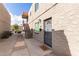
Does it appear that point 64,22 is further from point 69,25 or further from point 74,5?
point 74,5

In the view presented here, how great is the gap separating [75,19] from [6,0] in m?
3.40

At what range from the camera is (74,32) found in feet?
13.2

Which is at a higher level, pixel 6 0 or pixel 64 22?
pixel 6 0

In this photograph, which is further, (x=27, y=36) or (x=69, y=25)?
(x=27, y=36)

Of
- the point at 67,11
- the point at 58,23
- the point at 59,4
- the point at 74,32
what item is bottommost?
the point at 74,32

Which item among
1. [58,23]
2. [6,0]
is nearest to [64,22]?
[58,23]

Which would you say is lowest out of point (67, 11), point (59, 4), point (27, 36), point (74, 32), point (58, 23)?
point (27, 36)

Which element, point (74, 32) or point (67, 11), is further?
point (67, 11)

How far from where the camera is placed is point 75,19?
13.1 feet

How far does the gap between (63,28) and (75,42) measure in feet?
3.38

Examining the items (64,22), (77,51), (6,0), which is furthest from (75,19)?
(6,0)

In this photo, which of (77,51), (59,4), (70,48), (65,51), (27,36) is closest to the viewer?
(77,51)

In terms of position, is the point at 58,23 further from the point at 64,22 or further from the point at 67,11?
the point at 67,11

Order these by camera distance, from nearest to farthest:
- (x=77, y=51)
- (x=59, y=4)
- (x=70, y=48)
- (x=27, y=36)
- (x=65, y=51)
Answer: (x=77, y=51) → (x=70, y=48) → (x=65, y=51) → (x=59, y=4) → (x=27, y=36)
